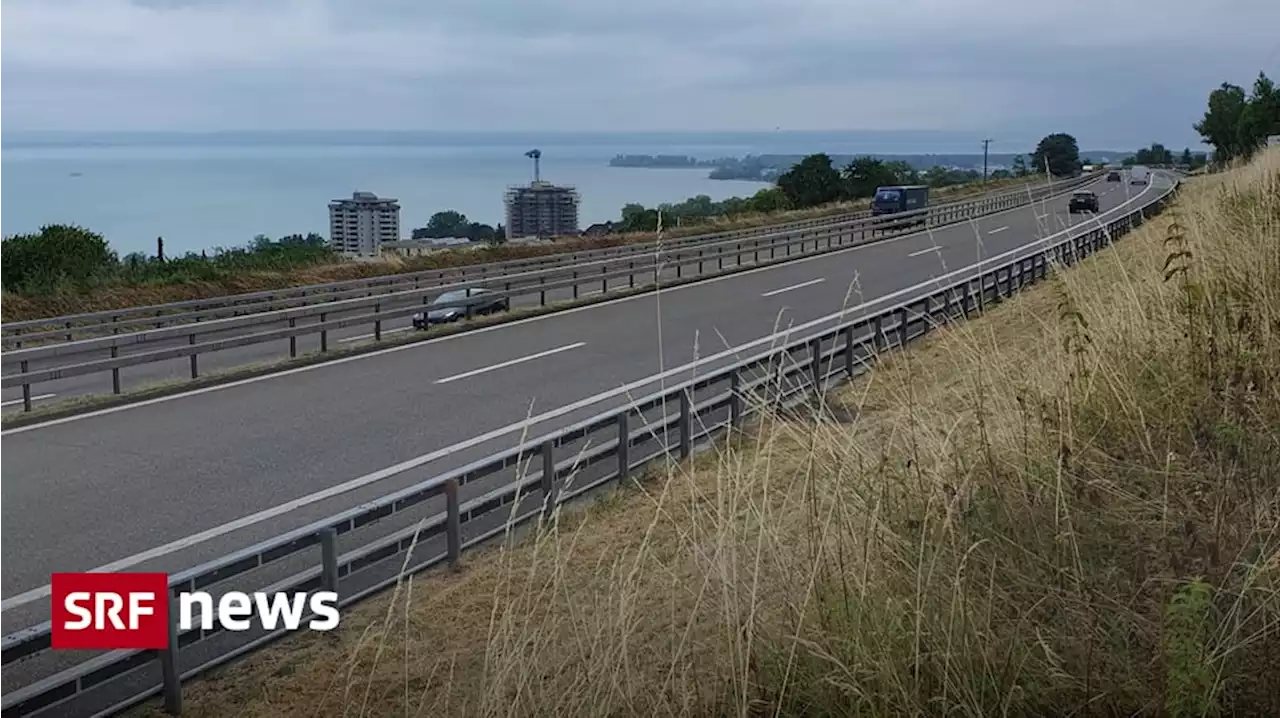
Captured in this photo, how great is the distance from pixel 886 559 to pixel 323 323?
15.0 metres

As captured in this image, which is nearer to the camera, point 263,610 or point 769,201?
point 263,610

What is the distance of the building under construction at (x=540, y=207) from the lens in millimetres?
49375

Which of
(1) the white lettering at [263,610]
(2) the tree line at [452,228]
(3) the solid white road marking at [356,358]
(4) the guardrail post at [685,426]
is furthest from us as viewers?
(2) the tree line at [452,228]

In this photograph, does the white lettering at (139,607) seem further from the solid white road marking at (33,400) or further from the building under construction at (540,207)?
the building under construction at (540,207)

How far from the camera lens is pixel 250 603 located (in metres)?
6.03

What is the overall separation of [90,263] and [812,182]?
53.0 metres

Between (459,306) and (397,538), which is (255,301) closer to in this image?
(459,306)

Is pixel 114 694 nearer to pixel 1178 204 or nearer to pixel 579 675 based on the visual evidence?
pixel 579 675

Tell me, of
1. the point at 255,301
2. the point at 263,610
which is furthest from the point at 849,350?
the point at 255,301

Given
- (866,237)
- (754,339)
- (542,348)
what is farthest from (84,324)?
(866,237)

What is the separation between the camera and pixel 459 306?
71.6ft

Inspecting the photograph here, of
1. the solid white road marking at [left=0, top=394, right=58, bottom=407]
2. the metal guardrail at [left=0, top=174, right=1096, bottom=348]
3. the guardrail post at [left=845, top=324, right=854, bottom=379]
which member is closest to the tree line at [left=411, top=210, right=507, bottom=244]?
the metal guardrail at [left=0, top=174, right=1096, bottom=348]

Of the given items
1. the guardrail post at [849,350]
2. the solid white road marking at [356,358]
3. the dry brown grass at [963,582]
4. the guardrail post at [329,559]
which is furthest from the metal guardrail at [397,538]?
the solid white road marking at [356,358]

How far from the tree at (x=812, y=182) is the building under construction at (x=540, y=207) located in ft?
80.8
